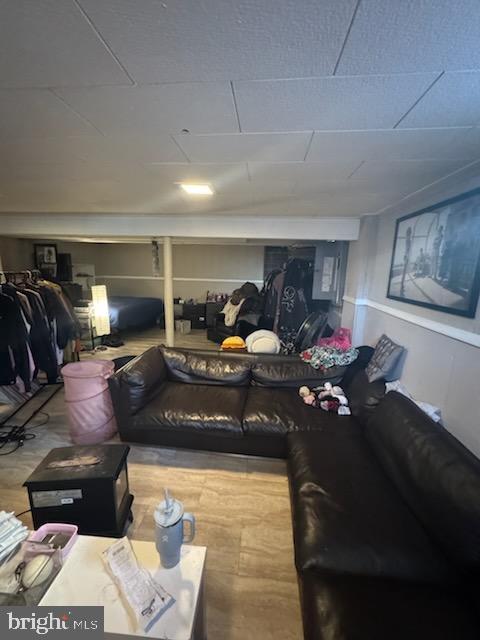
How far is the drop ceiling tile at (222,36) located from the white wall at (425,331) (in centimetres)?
151

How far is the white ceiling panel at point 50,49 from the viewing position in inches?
29.0

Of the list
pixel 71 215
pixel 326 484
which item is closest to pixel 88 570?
pixel 326 484

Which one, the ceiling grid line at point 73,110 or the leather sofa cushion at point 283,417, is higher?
the ceiling grid line at point 73,110

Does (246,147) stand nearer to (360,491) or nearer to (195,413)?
(195,413)

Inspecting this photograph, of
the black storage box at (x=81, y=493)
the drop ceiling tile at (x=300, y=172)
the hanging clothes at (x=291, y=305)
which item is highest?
the drop ceiling tile at (x=300, y=172)

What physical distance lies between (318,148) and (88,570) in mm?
2287

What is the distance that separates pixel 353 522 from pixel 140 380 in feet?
5.74

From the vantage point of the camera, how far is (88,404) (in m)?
2.29

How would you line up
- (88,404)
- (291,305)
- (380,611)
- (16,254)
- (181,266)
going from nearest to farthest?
(380,611), (88,404), (291,305), (16,254), (181,266)

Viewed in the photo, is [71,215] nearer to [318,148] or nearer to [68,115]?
[68,115]

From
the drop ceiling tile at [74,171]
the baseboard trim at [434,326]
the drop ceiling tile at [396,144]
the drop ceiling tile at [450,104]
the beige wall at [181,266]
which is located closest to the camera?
the drop ceiling tile at [450,104]

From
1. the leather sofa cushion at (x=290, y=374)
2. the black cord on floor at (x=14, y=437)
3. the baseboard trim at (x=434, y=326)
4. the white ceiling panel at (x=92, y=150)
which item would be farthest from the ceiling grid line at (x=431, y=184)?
the black cord on floor at (x=14, y=437)

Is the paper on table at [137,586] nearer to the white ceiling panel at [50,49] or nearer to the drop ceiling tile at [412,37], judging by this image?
the white ceiling panel at [50,49]

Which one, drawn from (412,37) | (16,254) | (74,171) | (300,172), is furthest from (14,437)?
(16,254)
